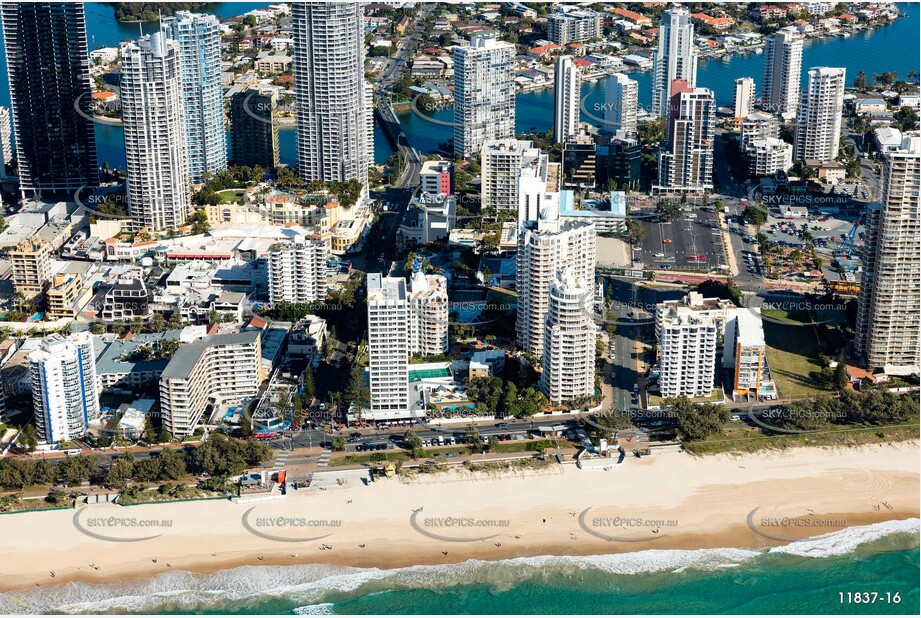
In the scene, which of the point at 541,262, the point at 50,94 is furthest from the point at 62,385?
the point at 50,94

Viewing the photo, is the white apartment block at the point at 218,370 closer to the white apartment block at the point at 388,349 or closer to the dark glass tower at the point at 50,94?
the white apartment block at the point at 388,349

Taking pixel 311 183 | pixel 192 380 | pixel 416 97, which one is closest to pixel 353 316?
pixel 192 380

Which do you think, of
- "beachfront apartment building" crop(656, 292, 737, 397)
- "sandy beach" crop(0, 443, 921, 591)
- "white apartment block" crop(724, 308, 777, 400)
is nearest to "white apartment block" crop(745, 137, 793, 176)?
"white apartment block" crop(724, 308, 777, 400)

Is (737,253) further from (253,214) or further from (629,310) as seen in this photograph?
(253,214)

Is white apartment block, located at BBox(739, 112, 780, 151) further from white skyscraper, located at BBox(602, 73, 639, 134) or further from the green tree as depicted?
the green tree

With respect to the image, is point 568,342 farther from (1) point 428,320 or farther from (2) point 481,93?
(2) point 481,93
